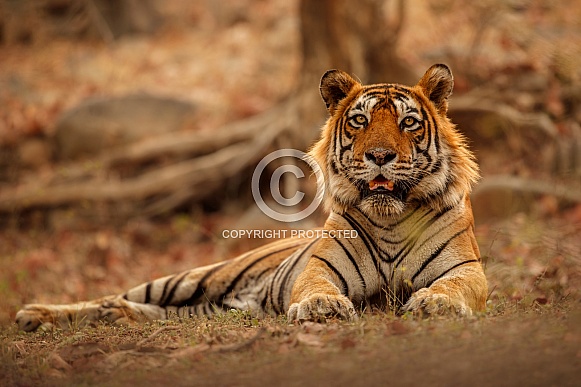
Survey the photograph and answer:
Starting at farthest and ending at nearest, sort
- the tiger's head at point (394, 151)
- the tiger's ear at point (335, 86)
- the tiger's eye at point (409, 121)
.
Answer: the tiger's ear at point (335, 86) → the tiger's eye at point (409, 121) → the tiger's head at point (394, 151)

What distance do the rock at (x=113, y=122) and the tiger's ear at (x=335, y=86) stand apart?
9.00 m

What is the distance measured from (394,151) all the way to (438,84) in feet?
2.57

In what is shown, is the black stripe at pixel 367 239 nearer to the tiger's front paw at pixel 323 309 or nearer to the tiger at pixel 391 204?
the tiger at pixel 391 204

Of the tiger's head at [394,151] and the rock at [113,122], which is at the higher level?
the rock at [113,122]

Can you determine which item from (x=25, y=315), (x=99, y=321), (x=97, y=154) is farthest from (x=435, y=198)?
(x=97, y=154)

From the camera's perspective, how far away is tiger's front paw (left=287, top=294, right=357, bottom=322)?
4422 mm

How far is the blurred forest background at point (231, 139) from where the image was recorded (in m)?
10.6

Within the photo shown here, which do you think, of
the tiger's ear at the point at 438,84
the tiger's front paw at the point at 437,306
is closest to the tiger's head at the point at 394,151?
the tiger's ear at the point at 438,84

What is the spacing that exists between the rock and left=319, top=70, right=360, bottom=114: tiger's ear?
29.5 feet

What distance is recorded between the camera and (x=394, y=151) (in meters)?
4.71

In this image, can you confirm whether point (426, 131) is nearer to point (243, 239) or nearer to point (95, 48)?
point (243, 239)

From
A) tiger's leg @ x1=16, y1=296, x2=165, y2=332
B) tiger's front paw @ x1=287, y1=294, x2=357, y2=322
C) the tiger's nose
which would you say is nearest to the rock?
tiger's leg @ x1=16, y1=296, x2=165, y2=332

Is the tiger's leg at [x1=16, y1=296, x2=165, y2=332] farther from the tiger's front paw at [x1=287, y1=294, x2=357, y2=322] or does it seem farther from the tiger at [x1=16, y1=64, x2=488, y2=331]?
the tiger's front paw at [x1=287, y1=294, x2=357, y2=322]

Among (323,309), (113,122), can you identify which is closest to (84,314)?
(323,309)
